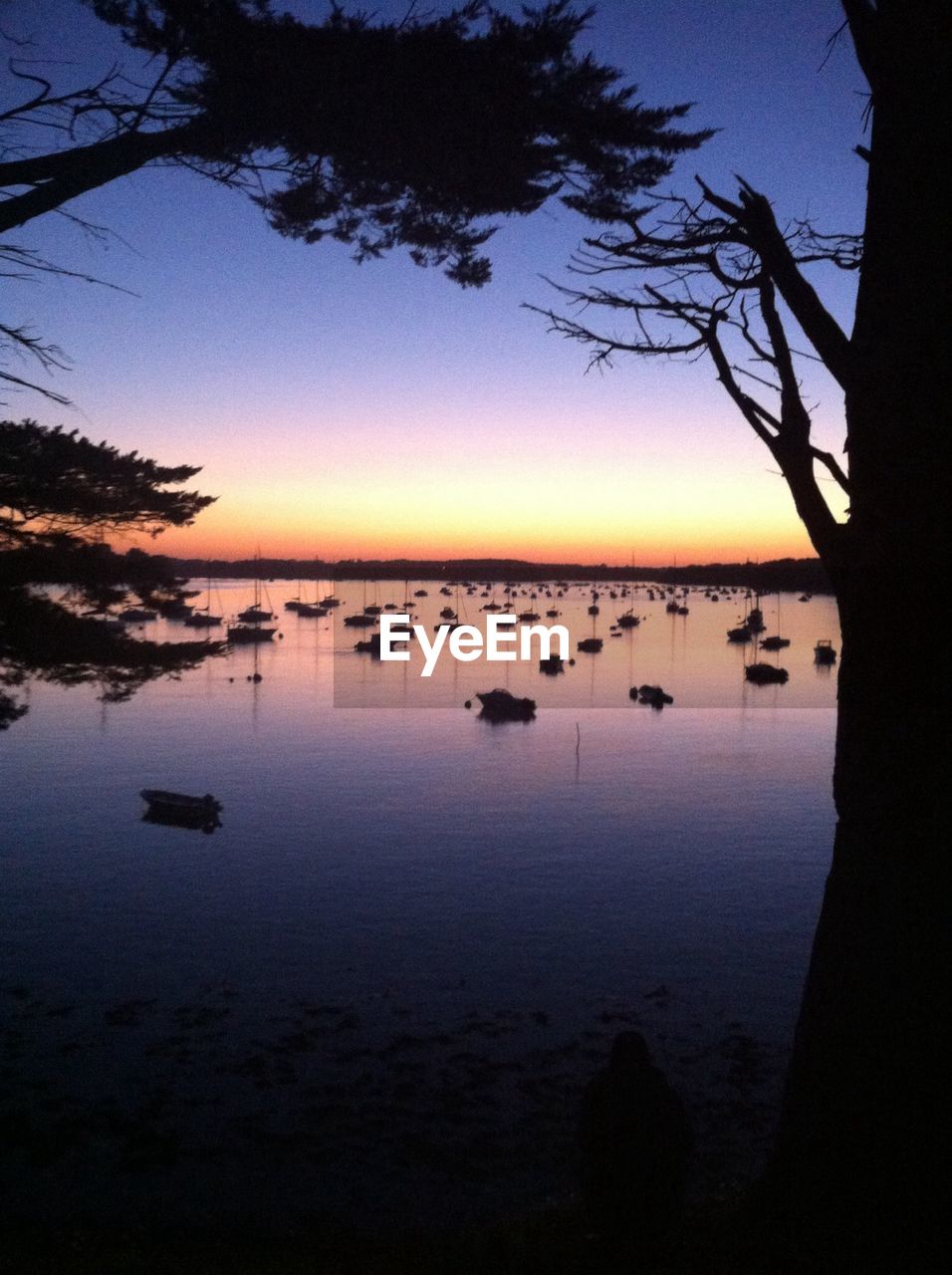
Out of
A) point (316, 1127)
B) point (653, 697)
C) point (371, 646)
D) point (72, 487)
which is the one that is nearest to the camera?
point (72, 487)

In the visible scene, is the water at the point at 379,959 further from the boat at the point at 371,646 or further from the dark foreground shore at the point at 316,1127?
the boat at the point at 371,646

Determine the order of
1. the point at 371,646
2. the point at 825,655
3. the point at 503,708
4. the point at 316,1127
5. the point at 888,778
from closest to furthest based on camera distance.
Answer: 1. the point at 888,778
2. the point at 316,1127
3. the point at 503,708
4. the point at 825,655
5. the point at 371,646

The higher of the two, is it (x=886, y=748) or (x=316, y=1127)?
(x=886, y=748)

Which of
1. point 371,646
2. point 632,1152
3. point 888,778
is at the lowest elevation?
point 371,646

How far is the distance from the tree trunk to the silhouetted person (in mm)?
773

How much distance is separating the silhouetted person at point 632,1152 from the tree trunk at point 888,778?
2.54 feet

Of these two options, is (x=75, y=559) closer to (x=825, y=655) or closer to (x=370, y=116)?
(x=370, y=116)

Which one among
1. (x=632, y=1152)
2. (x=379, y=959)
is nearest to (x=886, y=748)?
(x=632, y=1152)

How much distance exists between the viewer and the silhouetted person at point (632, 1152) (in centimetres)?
480

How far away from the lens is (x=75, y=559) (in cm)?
808

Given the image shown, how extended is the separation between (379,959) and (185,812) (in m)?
12.8

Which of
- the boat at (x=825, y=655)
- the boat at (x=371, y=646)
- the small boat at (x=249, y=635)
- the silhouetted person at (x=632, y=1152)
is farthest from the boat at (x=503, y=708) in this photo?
the silhouetted person at (x=632, y=1152)

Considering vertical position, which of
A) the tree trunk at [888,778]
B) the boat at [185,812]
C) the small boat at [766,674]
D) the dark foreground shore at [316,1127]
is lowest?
the boat at [185,812]

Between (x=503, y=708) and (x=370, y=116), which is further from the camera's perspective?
(x=503, y=708)
